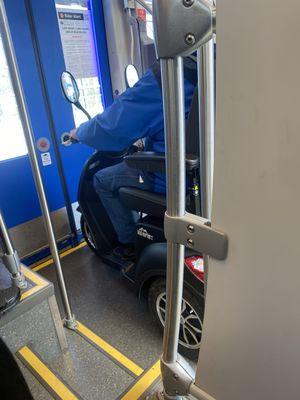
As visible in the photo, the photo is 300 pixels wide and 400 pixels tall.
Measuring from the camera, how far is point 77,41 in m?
2.58

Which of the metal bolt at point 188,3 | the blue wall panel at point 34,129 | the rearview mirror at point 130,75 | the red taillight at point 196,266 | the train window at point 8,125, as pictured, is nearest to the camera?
the metal bolt at point 188,3

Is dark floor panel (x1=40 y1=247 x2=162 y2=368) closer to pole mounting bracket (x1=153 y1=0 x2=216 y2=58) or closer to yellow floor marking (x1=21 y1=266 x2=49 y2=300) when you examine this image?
yellow floor marking (x1=21 y1=266 x2=49 y2=300)

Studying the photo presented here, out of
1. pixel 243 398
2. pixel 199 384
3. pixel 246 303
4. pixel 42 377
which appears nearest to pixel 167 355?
pixel 199 384

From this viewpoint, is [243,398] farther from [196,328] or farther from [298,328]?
[196,328]

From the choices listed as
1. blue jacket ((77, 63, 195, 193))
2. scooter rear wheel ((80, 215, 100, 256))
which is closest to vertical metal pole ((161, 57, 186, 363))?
blue jacket ((77, 63, 195, 193))

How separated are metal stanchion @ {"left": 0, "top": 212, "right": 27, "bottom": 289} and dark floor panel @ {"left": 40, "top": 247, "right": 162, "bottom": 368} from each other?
2.02ft

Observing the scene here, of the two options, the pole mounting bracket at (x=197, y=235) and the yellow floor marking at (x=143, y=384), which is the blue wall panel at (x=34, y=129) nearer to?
the yellow floor marking at (x=143, y=384)

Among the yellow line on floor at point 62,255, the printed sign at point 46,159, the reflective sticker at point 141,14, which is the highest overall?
the reflective sticker at point 141,14

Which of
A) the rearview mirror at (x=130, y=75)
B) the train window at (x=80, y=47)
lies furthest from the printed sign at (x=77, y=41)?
the rearview mirror at (x=130, y=75)

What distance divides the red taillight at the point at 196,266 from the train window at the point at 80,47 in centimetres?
175

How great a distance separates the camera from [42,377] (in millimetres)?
1545

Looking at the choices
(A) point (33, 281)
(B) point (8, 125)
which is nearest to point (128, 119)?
(A) point (33, 281)

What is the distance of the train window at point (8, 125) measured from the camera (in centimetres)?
228

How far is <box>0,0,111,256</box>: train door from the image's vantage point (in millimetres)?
2268
